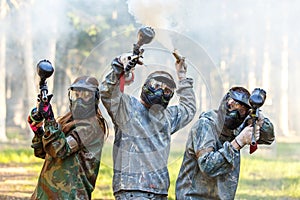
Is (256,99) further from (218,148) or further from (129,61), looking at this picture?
(129,61)

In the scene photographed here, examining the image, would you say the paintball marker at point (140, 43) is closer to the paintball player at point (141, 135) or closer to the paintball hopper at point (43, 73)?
the paintball player at point (141, 135)

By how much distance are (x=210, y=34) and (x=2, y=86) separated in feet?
49.4

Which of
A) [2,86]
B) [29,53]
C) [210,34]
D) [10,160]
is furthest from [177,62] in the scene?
[2,86]

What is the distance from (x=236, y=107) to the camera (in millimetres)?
7023

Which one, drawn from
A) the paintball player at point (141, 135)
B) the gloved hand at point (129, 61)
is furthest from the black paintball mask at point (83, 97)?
the gloved hand at point (129, 61)

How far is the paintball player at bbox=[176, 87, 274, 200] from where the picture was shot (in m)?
6.84

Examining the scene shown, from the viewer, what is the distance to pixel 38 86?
22.7 ft

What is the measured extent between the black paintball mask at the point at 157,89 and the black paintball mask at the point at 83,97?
467 mm

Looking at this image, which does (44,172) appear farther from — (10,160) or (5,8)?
(5,8)

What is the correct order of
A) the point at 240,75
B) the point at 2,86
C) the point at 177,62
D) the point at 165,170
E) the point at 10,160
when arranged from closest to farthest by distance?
1. the point at 165,170
2. the point at 177,62
3. the point at 10,160
4. the point at 2,86
5. the point at 240,75

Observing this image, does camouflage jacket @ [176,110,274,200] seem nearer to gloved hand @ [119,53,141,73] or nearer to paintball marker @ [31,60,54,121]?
gloved hand @ [119,53,141,73]

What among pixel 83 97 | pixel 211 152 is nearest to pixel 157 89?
pixel 83 97

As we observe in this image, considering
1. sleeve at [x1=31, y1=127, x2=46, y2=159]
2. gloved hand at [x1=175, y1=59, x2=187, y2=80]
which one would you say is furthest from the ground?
gloved hand at [x1=175, y1=59, x2=187, y2=80]

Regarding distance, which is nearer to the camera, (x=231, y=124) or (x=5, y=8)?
(x=231, y=124)
